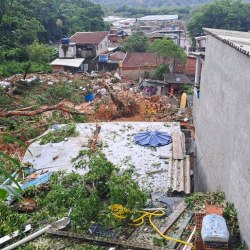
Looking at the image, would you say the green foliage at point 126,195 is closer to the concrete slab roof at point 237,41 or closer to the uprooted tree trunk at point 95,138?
the concrete slab roof at point 237,41

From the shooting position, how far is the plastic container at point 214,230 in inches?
168

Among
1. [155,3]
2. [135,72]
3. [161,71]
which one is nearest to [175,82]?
[161,71]

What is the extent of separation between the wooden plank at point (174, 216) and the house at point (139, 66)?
23569 millimetres

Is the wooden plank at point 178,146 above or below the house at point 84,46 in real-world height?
below

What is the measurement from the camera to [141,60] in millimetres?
30062

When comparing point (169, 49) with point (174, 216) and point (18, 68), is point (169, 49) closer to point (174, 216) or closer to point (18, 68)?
point (18, 68)

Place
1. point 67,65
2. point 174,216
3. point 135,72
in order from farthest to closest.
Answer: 1. point 135,72
2. point 67,65
3. point 174,216

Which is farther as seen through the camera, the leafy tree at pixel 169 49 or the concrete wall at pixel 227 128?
the leafy tree at pixel 169 49

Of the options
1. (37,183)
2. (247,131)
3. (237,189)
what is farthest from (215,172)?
(37,183)

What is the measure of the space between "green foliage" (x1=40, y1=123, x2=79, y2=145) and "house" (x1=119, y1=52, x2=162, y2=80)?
62.7ft

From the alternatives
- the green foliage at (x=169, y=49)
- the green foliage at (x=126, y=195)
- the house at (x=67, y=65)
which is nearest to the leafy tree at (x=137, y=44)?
the house at (x=67, y=65)

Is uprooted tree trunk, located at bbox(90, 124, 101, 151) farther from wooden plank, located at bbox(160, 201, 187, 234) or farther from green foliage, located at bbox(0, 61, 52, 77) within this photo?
green foliage, located at bbox(0, 61, 52, 77)

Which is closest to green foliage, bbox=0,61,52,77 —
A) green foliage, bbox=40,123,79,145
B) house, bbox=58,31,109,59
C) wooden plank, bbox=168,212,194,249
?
house, bbox=58,31,109,59

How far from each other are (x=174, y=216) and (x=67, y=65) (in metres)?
25.0
